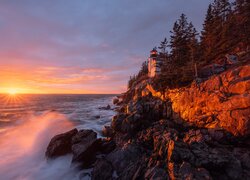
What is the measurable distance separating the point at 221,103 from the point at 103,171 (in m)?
11.1

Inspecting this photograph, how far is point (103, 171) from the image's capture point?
9.62 m

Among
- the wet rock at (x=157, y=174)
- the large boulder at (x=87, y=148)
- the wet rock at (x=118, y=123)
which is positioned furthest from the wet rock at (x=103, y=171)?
the wet rock at (x=118, y=123)

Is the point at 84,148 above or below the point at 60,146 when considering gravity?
above

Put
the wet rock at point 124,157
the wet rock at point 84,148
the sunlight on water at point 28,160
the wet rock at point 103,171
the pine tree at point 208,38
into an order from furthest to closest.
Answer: the pine tree at point 208,38, the wet rock at point 84,148, the sunlight on water at point 28,160, the wet rock at point 124,157, the wet rock at point 103,171

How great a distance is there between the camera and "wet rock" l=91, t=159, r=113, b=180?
30.7 feet

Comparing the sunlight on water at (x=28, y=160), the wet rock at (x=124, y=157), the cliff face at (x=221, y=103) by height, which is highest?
the cliff face at (x=221, y=103)

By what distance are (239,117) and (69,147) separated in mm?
15664

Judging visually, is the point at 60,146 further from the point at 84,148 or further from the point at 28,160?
the point at 28,160

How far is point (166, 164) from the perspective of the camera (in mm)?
7918

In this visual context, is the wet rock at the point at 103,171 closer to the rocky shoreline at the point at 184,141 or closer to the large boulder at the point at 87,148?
the rocky shoreline at the point at 184,141

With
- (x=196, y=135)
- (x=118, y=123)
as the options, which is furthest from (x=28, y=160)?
(x=196, y=135)

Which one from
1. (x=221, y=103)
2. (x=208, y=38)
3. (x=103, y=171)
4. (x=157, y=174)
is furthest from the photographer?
(x=208, y=38)

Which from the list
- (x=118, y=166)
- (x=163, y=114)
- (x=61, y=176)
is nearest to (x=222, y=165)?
(x=118, y=166)

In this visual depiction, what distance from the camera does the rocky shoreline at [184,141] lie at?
7531mm
